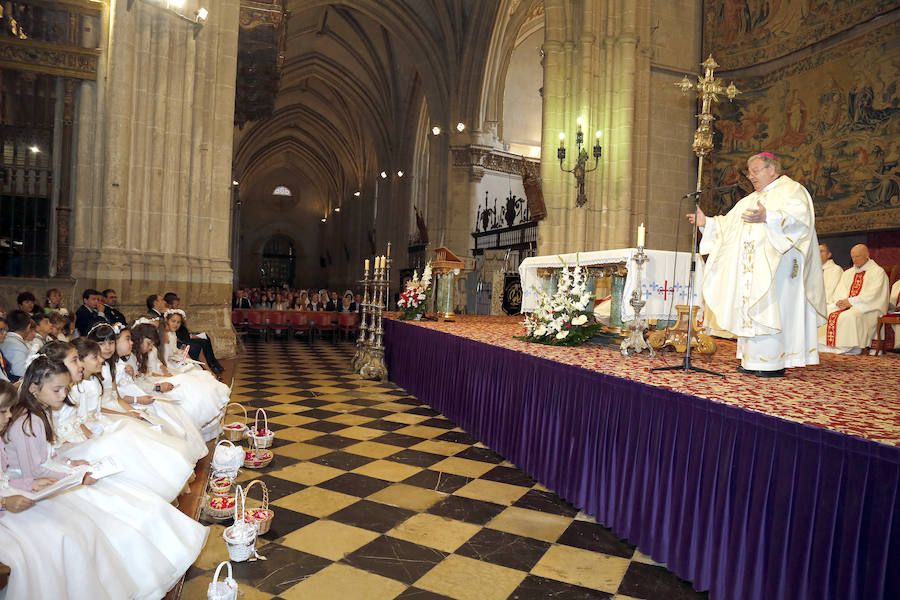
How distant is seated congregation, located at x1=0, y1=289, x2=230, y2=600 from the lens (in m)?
2.05

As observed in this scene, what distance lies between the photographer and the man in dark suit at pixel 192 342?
7.18 m

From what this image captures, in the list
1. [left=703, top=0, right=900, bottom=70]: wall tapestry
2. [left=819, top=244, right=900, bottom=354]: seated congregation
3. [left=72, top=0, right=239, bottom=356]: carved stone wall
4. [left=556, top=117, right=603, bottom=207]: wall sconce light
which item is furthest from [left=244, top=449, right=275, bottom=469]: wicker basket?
[left=703, top=0, right=900, bottom=70]: wall tapestry

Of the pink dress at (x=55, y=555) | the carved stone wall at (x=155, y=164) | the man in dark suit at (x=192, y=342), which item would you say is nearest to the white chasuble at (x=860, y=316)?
the pink dress at (x=55, y=555)

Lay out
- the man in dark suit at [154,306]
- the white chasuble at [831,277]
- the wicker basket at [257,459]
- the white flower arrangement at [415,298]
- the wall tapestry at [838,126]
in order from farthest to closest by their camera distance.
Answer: the white flower arrangement at [415,298], the wall tapestry at [838,126], the white chasuble at [831,277], the man in dark suit at [154,306], the wicker basket at [257,459]

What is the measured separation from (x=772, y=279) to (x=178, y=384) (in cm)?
443

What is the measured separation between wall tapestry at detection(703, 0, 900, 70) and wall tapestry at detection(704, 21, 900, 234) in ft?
1.16

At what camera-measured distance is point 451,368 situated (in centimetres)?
670

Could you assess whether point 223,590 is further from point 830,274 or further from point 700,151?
point 830,274

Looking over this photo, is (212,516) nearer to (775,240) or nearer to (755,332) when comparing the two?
(755,332)

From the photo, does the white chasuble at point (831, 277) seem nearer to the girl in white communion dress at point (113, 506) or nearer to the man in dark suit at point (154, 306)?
the girl in white communion dress at point (113, 506)

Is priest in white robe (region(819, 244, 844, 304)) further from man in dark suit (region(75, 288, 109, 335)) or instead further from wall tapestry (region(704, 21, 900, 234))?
man in dark suit (region(75, 288, 109, 335))

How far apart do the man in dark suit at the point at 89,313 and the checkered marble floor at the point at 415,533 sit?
2.46 meters

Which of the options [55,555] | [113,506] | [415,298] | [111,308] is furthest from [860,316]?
[111,308]

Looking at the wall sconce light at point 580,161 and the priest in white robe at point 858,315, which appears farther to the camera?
the wall sconce light at point 580,161
